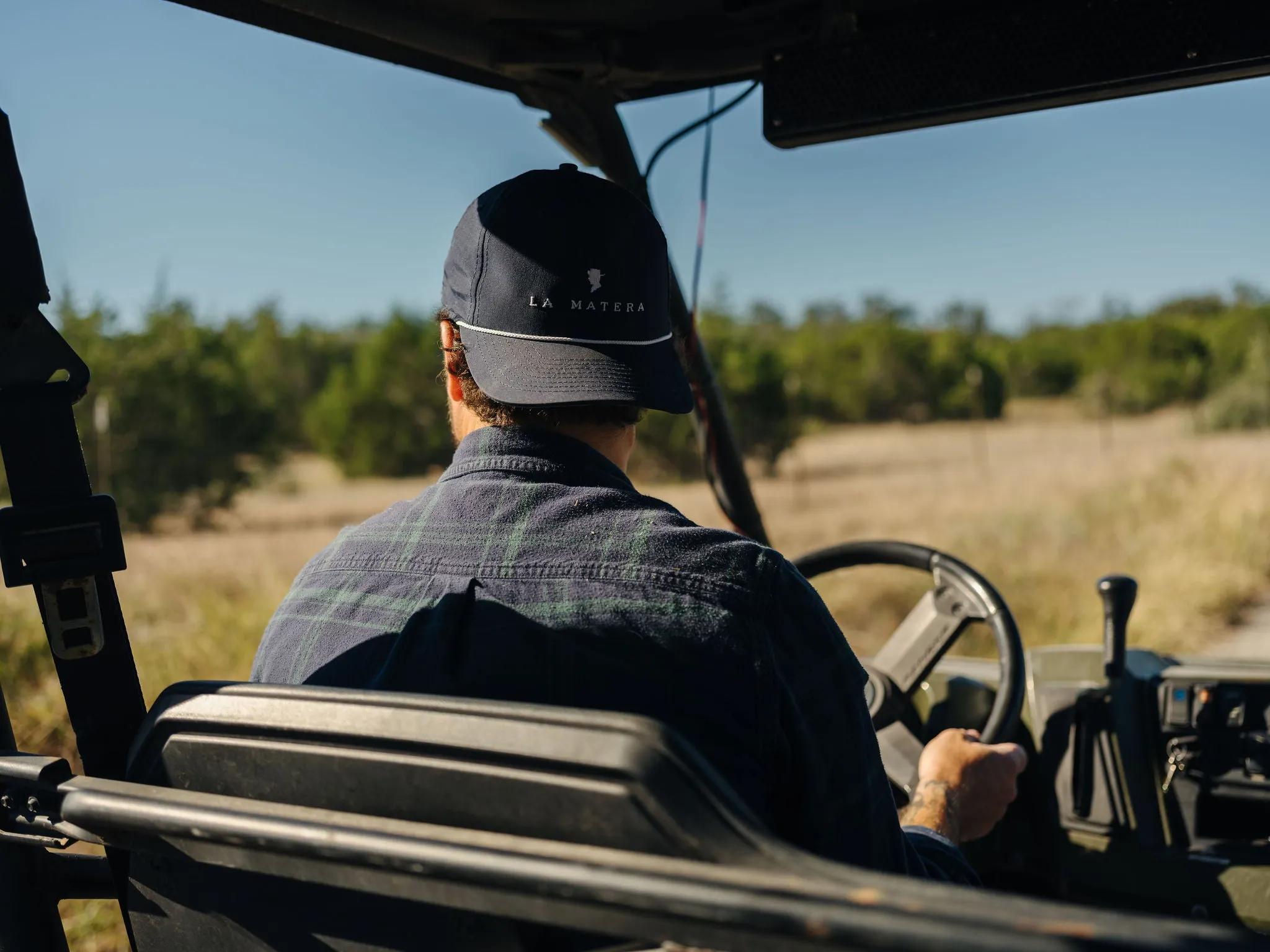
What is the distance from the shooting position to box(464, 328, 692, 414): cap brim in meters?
1.50

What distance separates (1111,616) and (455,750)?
6.78 feet

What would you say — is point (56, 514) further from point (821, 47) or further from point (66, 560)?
point (821, 47)

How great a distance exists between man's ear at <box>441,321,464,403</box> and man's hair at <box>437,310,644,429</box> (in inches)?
2.0

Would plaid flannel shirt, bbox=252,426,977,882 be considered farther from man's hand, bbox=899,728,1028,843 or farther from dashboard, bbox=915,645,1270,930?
dashboard, bbox=915,645,1270,930

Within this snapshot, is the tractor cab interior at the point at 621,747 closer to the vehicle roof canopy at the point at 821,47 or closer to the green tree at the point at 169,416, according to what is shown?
the vehicle roof canopy at the point at 821,47

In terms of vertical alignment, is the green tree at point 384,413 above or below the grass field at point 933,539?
above

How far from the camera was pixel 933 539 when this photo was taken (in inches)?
526

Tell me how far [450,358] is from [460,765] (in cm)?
79

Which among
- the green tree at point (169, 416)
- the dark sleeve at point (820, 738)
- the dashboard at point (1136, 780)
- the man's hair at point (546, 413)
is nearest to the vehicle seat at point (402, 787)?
the dark sleeve at point (820, 738)

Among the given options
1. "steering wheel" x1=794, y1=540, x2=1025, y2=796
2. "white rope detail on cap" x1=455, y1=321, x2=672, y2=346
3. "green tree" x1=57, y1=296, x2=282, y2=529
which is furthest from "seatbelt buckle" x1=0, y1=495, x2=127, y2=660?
"green tree" x1=57, y1=296, x2=282, y2=529

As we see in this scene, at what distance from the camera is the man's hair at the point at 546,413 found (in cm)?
152

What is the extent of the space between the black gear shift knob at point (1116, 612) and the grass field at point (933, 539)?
123 inches

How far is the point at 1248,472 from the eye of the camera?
14.5 meters

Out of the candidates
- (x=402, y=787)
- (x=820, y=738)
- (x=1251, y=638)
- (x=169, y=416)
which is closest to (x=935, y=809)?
(x=820, y=738)
